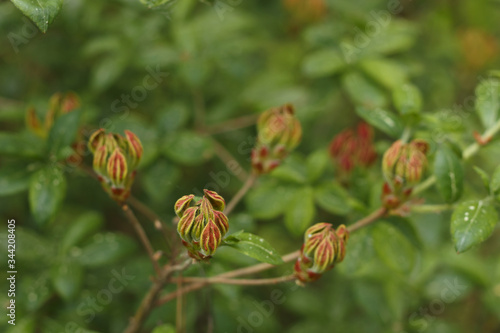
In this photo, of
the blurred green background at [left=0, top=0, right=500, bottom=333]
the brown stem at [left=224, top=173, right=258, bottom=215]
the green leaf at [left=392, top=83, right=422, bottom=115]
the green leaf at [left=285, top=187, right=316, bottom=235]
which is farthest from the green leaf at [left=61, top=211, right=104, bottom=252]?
the green leaf at [left=392, top=83, right=422, bottom=115]

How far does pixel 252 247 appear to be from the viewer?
3.59ft

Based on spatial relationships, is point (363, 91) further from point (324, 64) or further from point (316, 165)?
point (316, 165)

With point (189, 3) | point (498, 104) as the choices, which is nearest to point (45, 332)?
point (189, 3)

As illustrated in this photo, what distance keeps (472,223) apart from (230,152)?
1.17 metres

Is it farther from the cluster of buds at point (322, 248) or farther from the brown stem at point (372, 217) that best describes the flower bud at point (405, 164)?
the cluster of buds at point (322, 248)

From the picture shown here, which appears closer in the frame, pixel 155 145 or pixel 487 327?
pixel 155 145

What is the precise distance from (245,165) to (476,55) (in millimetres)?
1351

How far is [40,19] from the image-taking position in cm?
102

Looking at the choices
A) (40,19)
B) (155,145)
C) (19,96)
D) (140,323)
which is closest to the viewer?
(40,19)

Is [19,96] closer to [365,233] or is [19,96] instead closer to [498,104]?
[365,233]

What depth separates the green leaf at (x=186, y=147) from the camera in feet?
5.79

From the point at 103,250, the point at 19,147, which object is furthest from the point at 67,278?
the point at 19,147

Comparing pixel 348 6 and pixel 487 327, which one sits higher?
pixel 348 6

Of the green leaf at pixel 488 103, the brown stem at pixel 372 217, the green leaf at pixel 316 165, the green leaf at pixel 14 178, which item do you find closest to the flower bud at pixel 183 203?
the brown stem at pixel 372 217
